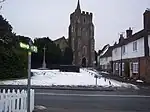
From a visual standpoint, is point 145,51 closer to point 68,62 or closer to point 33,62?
point 33,62

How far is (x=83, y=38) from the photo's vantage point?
122 metres

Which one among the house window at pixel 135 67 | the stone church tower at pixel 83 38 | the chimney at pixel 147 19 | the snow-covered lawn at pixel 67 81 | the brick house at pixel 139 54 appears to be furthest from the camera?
the stone church tower at pixel 83 38

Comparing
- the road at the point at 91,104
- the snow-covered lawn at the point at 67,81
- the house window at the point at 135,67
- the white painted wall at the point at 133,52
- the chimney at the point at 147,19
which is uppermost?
the chimney at the point at 147,19

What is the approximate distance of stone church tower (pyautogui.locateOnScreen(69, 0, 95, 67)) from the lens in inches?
4734

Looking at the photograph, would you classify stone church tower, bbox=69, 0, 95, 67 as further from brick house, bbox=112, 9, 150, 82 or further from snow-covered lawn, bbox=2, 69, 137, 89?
snow-covered lawn, bbox=2, 69, 137, 89

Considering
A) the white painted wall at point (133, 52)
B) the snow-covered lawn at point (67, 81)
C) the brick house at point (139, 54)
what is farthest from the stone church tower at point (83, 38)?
the snow-covered lawn at point (67, 81)

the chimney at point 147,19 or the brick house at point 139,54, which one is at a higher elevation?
the chimney at point 147,19

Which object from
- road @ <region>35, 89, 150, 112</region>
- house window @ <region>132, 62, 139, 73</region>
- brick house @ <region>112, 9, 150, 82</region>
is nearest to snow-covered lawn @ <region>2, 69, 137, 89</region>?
brick house @ <region>112, 9, 150, 82</region>

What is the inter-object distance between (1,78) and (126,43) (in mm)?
20494

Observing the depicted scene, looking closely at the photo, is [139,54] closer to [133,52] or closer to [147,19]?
[133,52]

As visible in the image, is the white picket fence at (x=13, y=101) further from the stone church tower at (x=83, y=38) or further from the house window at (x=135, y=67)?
the stone church tower at (x=83, y=38)

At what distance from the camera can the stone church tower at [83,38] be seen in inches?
4734

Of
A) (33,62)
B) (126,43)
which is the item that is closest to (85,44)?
(33,62)

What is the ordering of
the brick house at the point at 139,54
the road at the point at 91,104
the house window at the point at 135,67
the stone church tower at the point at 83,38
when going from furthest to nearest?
the stone church tower at the point at 83,38 → the house window at the point at 135,67 → the brick house at the point at 139,54 → the road at the point at 91,104
